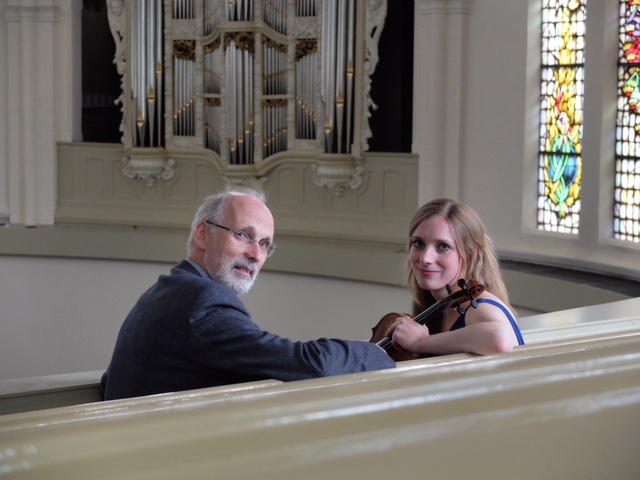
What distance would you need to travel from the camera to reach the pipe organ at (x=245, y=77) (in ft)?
Answer: 32.0

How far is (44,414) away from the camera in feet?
5.39

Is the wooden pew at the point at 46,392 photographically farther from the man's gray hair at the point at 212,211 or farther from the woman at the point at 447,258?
the woman at the point at 447,258

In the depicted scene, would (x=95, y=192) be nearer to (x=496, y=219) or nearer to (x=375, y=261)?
(x=375, y=261)

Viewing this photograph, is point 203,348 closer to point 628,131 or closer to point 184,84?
point 628,131

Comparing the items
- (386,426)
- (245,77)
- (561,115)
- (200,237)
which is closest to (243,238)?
(200,237)

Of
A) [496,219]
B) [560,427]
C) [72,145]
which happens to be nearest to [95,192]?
[72,145]

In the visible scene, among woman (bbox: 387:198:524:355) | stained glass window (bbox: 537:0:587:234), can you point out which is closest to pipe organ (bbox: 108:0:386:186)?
stained glass window (bbox: 537:0:587:234)

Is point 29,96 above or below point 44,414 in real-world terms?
above

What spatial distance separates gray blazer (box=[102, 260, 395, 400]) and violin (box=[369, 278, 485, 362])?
1.39 feet

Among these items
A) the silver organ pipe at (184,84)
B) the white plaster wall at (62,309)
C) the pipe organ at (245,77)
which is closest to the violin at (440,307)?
the pipe organ at (245,77)

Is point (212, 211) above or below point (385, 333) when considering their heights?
above

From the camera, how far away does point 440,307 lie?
10.3 ft

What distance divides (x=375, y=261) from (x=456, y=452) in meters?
7.36

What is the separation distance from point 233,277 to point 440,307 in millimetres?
654
